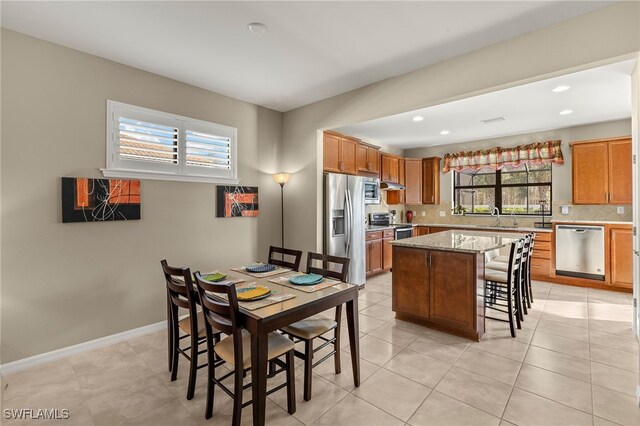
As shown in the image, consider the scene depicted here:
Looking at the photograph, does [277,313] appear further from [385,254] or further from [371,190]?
[385,254]

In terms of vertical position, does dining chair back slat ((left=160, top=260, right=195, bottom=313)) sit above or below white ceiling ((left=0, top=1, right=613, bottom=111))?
below

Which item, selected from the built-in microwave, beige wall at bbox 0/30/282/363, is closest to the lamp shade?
beige wall at bbox 0/30/282/363

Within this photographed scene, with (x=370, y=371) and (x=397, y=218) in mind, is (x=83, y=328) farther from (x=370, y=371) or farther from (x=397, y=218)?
(x=397, y=218)

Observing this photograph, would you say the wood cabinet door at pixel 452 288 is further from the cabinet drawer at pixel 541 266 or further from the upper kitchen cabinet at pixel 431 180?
the upper kitchen cabinet at pixel 431 180

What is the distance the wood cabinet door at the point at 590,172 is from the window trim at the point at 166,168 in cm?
542

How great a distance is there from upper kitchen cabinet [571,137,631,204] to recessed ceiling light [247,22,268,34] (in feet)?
17.4

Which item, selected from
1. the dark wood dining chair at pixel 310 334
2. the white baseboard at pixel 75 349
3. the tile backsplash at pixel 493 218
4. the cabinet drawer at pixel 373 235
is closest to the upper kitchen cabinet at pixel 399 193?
the tile backsplash at pixel 493 218

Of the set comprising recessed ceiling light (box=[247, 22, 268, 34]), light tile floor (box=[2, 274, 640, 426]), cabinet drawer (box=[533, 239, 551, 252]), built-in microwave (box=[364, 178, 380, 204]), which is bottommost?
light tile floor (box=[2, 274, 640, 426])

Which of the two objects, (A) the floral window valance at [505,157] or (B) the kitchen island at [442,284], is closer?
(B) the kitchen island at [442,284]

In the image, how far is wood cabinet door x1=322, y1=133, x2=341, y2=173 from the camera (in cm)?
447

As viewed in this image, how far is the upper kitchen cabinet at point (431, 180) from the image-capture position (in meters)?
6.63

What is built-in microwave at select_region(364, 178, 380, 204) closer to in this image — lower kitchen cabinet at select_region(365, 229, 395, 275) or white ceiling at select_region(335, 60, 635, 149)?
lower kitchen cabinet at select_region(365, 229, 395, 275)

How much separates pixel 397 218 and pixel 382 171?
1.50 m

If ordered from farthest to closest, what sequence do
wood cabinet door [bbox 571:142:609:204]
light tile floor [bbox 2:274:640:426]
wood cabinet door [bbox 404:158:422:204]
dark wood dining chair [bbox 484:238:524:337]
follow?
1. wood cabinet door [bbox 404:158:422:204]
2. wood cabinet door [bbox 571:142:609:204]
3. dark wood dining chair [bbox 484:238:524:337]
4. light tile floor [bbox 2:274:640:426]
